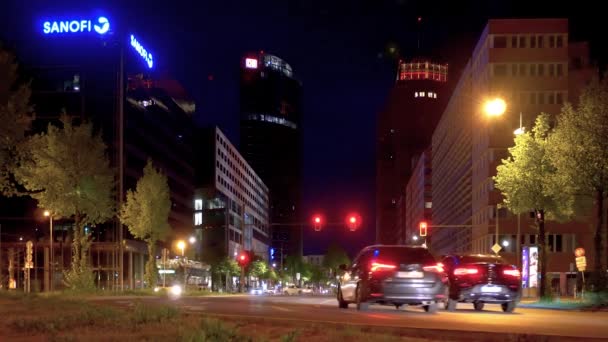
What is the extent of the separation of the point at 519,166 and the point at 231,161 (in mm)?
114971

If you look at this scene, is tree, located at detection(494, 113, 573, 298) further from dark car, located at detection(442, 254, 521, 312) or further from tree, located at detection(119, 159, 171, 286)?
tree, located at detection(119, 159, 171, 286)

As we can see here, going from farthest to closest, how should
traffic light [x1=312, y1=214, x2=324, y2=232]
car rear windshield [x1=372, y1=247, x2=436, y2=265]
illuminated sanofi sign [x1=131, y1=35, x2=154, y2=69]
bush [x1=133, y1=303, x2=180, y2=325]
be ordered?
illuminated sanofi sign [x1=131, y1=35, x2=154, y2=69] < traffic light [x1=312, y1=214, x2=324, y2=232] < car rear windshield [x1=372, y1=247, x2=436, y2=265] < bush [x1=133, y1=303, x2=180, y2=325]

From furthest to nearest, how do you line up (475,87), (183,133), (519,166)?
(183,133) < (475,87) < (519,166)

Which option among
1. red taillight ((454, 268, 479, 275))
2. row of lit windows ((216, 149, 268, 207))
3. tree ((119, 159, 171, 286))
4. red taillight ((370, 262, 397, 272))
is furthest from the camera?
row of lit windows ((216, 149, 268, 207))

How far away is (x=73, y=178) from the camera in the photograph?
1604 inches

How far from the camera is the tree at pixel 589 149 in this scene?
27.8 metres

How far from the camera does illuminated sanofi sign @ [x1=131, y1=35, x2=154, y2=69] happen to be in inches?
3467

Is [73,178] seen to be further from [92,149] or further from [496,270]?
[496,270]

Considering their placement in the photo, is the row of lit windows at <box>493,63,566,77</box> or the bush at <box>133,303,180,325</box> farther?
the row of lit windows at <box>493,63,566,77</box>

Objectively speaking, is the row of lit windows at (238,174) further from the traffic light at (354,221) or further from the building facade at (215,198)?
the traffic light at (354,221)

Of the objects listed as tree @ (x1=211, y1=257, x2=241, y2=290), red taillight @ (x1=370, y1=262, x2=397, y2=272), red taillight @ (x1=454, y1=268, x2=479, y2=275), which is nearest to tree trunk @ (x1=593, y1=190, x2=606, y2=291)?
red taillight @ (x1=454, y1=268, x2=479, y2=275)

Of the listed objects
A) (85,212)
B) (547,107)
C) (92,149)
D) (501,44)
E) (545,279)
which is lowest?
(545,279)

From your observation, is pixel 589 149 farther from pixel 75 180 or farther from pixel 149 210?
pixel 149 210

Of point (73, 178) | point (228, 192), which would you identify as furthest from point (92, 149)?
point (228, 192)
